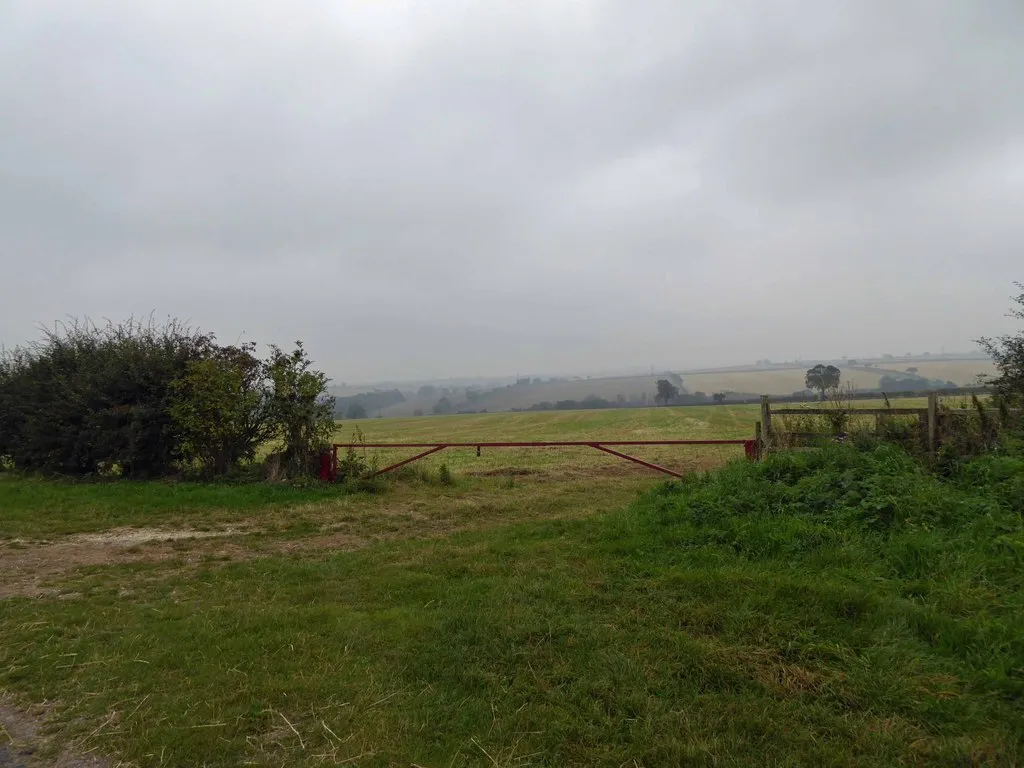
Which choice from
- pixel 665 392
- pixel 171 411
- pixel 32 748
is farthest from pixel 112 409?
pixel 665 392

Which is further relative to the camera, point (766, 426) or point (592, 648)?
point (766, 426)

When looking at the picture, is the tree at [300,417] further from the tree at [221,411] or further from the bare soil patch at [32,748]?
the bare soil patch at [32,748]

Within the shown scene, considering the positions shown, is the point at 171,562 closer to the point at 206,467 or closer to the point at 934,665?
the point at 206,467

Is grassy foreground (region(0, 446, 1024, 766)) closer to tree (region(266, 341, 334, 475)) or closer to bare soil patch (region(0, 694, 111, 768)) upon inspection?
bare soil patch (region(0, 694, 111, 768))

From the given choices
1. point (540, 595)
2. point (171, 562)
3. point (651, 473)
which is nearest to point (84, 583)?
point (171, 562)

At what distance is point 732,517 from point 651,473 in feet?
24.7

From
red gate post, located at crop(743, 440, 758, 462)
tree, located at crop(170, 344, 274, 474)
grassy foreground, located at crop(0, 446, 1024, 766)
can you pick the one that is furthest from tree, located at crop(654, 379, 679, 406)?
grassy foreground, located at crop(0, 446, 1024, 766)

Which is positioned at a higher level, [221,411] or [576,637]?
[221,411]

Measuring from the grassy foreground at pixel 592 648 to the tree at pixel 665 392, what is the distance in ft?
223

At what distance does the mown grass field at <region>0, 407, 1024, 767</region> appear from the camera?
2926 millimetres

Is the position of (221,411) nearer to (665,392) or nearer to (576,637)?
(576,637)

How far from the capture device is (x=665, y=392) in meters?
73.8

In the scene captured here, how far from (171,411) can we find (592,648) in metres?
12.0

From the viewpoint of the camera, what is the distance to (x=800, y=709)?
10.1 feet
